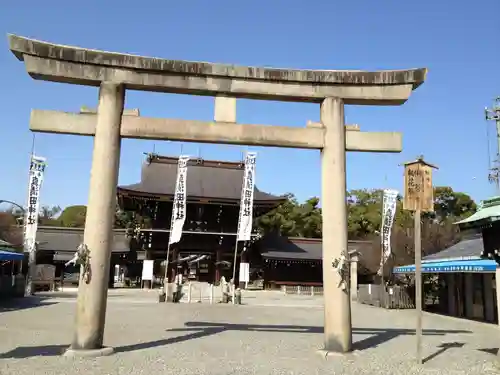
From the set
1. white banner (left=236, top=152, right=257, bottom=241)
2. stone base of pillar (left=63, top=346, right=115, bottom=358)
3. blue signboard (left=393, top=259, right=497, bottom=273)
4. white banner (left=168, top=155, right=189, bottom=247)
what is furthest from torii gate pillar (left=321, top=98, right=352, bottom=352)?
white banner (left=168, top=155, right=189, bottom=247)

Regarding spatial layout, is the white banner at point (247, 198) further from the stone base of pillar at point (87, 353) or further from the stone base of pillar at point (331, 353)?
the stone base of pillar at point (87, 353)

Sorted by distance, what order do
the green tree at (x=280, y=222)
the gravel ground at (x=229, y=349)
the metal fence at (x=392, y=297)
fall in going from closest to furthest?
the gravel ground at (x=229, y=349) → the metal fence at (x=392, y=297) → the green tree at (x=280, y=222)

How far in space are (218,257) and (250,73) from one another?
26.4 m

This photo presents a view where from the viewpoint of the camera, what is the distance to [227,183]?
39250 millimetres

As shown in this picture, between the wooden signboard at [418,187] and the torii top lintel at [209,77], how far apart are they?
1660mm

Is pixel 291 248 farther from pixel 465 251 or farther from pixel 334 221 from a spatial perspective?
pixel 334 221

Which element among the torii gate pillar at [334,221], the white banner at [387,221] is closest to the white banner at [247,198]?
the white banner at [387,221]

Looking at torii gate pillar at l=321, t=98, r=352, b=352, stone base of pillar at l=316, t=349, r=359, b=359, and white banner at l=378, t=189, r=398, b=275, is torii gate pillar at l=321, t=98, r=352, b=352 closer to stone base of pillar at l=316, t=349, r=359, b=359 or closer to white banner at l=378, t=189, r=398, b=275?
stone base of pillar at l=316, t=349, r=359, b=359

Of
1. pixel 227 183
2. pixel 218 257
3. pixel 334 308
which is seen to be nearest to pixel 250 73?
A: pixel 334 308

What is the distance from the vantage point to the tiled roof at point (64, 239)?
36.5m

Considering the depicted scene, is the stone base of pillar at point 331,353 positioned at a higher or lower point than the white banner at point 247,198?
lower

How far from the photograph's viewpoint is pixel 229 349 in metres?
9.61

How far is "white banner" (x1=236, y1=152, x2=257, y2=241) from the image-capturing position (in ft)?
102

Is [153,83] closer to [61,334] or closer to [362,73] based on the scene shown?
[362,73]
